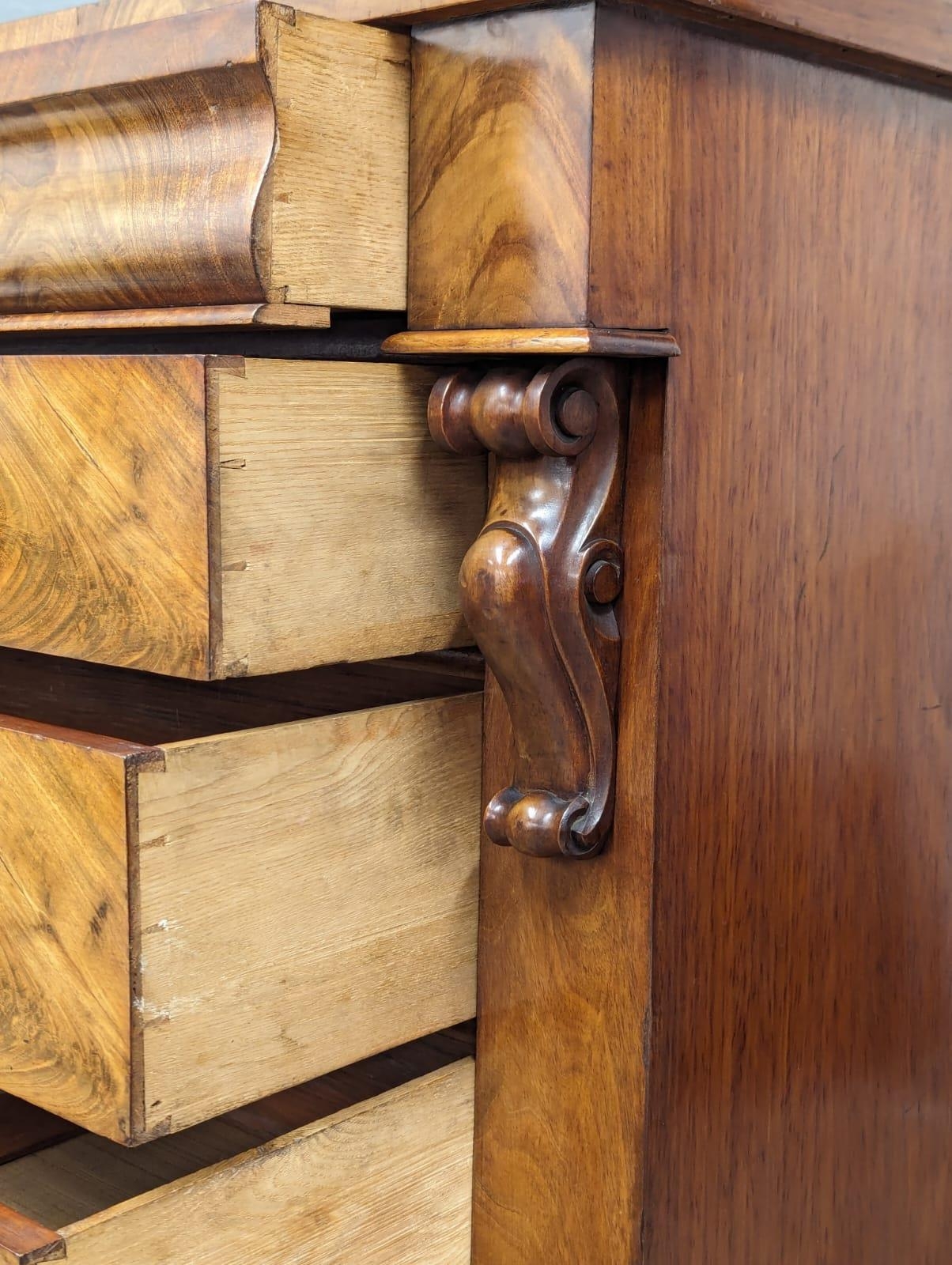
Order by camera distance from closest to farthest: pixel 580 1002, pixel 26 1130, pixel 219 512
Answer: pixel 219 512 → pixel 580 1002 → pixel 26 1130

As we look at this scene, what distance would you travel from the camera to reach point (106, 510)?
2.30 feet

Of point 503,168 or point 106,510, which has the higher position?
point 503,168

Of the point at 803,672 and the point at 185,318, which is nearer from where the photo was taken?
the point at 185,318

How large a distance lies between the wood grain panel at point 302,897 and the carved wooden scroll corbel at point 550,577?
60 mm

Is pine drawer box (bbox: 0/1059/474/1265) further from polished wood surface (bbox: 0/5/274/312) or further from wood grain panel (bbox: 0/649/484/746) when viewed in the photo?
polished wood surface (bbox: 0/5/274/312)

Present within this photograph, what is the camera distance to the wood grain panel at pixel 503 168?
681 millimetres

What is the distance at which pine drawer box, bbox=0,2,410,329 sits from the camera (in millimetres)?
679

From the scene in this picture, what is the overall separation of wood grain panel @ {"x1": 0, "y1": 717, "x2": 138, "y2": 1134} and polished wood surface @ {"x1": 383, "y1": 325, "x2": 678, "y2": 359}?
242mm

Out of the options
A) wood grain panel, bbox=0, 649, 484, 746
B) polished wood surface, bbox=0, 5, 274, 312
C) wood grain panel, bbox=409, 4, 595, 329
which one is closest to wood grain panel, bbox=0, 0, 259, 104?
polished wood surface, bbox=0, 5, 274, 312

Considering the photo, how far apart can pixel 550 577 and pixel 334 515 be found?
0.11m

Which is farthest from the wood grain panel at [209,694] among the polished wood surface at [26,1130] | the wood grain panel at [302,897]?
the polished wood surface at [26,1130]

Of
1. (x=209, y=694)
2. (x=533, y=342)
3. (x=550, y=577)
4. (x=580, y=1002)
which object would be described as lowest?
(x=580, y=1002)

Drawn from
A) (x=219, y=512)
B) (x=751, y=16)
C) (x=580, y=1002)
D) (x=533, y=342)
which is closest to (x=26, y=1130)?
(x=580, y=1002)

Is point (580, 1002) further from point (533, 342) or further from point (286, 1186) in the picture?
point (533, 342)
